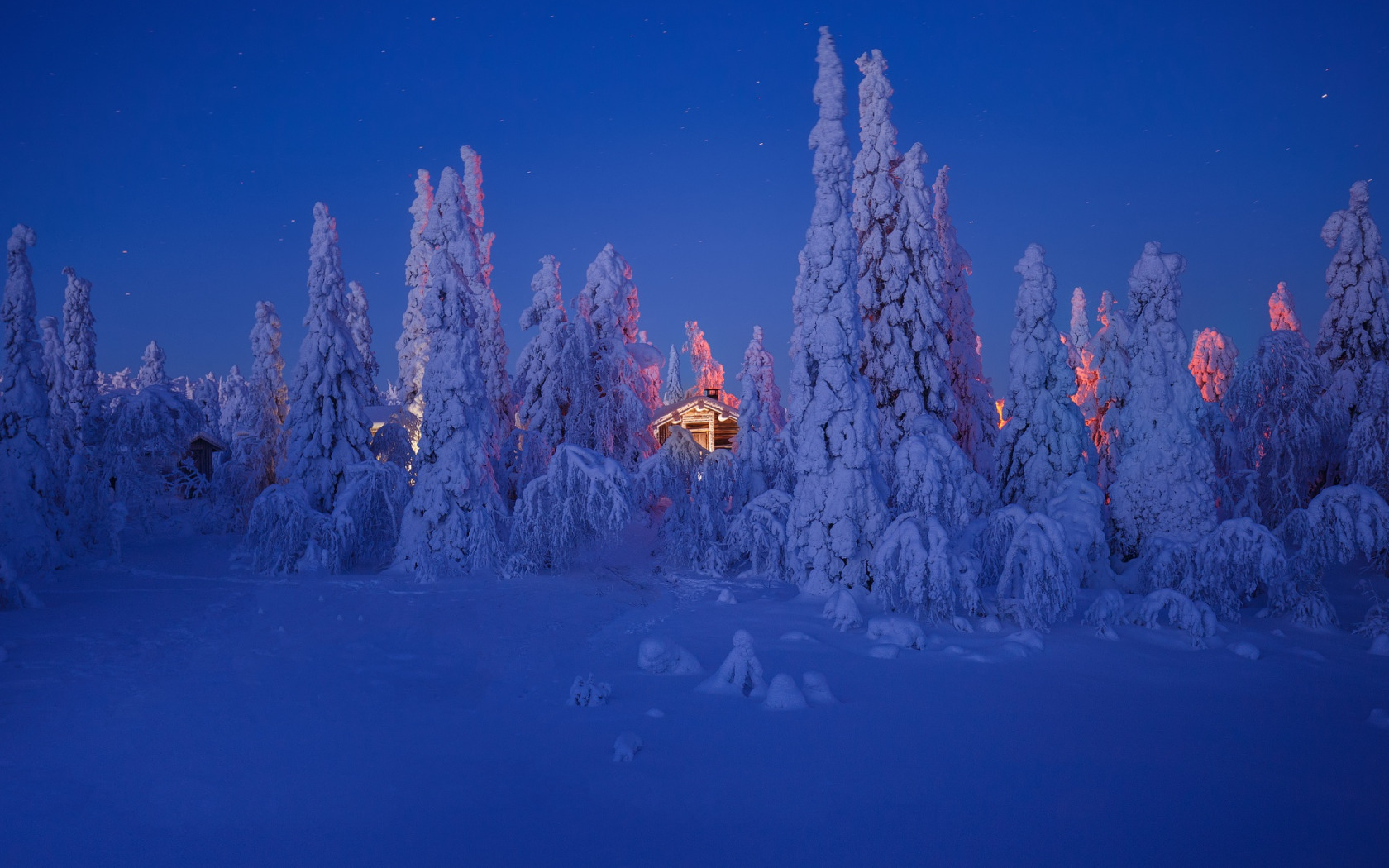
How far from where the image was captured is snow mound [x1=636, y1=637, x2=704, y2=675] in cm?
1047

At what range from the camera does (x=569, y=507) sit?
17.6m

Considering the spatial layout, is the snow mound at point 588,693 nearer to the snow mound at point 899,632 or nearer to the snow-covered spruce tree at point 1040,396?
the snow mound at point 899,632

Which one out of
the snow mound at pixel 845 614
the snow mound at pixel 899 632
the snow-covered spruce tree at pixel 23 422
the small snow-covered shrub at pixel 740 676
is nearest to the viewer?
the small snow-covered shrub at pixel 740 676

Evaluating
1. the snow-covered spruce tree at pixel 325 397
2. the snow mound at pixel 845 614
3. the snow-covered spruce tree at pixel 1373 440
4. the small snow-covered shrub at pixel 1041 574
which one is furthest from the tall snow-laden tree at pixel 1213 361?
the snow-covered spruce tree at pixel 325 397

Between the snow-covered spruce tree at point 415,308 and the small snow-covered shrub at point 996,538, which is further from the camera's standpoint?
the snow-covered spruce tree at point 415,308

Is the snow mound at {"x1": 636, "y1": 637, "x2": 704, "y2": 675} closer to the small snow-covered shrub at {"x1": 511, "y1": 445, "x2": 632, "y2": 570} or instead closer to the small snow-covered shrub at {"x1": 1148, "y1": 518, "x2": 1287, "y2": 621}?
the small snow-covered shrub at {"x1": 511, "y1": 445, "x2": 632, "y2": 570}

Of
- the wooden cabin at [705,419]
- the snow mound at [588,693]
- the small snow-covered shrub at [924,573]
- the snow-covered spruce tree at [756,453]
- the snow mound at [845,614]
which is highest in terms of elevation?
the wooden cabin at [705,419]

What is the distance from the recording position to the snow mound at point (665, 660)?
34.3 ft

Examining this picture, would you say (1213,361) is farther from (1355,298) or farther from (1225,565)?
(1225,565)

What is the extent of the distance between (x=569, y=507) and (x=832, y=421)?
6484 millimetres

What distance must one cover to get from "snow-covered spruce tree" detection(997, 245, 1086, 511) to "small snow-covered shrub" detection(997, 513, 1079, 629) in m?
7.43

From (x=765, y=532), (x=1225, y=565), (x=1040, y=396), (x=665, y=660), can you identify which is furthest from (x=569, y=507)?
(x=1225, y=565)

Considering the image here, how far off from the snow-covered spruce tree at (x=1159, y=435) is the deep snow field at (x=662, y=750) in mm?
4577

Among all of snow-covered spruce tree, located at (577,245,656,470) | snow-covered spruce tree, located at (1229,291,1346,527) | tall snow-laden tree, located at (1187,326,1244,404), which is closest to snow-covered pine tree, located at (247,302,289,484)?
snow-covered spruce tree, located at (577,245,656,470)
